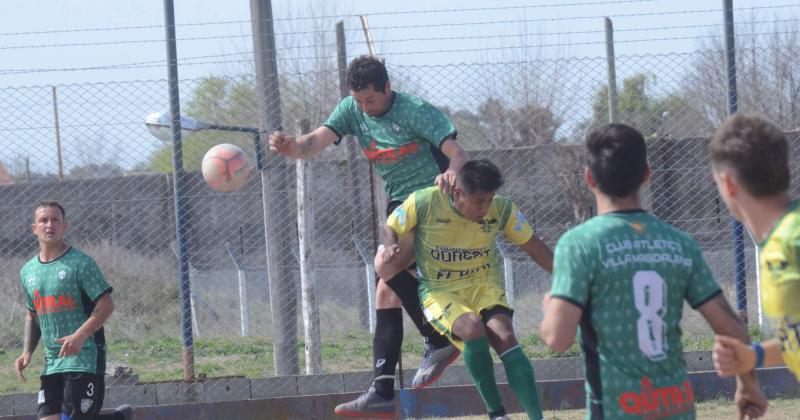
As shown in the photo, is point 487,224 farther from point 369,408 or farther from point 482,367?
point 369,408

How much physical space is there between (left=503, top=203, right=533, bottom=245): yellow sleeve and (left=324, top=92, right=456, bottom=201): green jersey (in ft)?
1.80

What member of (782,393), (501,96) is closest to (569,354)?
(782,393)

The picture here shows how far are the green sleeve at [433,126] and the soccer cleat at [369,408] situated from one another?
4.81 feet

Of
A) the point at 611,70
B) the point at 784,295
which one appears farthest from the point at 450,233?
the point at 611,70

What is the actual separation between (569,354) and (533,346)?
93cm

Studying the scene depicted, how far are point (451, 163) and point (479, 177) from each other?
25 cm

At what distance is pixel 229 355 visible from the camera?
32.8 feet

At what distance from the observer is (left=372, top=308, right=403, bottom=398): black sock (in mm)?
5914

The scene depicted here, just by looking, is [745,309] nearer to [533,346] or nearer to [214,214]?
[533,346]

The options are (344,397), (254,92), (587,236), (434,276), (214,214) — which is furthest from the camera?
(214,214)

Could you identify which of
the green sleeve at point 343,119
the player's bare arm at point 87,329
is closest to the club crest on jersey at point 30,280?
the player's bare arm at point 87,329

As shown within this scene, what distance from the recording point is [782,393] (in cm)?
Answer: 775

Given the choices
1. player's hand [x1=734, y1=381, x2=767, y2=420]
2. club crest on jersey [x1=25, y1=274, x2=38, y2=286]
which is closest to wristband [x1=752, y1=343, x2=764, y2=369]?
player's hand [x1=734, y1=381, x2=767, y2=420]

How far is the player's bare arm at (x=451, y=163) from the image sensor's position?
17.2ft
